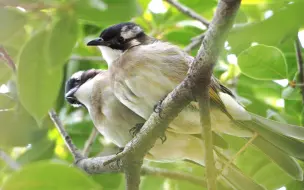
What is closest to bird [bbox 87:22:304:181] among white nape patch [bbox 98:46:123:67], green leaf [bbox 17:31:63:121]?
white nape patch [bbox 98:46:123:67]

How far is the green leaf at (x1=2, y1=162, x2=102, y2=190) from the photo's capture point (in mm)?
769

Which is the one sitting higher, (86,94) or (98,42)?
(98,42)

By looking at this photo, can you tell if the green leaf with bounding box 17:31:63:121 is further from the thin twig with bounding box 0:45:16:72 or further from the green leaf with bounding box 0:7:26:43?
the thin twig with bounding box 0:45:16:72

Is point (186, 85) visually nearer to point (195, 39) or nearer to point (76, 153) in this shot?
point (76, 153)

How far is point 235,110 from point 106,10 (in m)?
1.32

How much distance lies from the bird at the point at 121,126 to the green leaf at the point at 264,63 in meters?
0.49

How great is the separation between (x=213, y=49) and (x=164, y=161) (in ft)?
4.91

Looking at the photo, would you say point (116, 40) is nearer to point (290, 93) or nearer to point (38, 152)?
point (38, 152)

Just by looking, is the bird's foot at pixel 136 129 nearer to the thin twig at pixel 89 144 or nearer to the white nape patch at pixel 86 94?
the thin twig at pixel 89 144

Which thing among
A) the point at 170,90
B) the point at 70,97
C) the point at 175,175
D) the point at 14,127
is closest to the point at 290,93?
the point at 170,90

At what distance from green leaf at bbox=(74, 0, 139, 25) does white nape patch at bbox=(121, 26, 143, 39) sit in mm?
1841

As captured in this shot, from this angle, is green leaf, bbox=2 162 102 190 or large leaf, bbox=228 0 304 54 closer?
large leaf, bbox=228 0 304 54

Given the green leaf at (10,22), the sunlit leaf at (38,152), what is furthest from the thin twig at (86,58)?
the green leaf at (10,22)

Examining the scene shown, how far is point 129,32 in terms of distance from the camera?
106 inches
